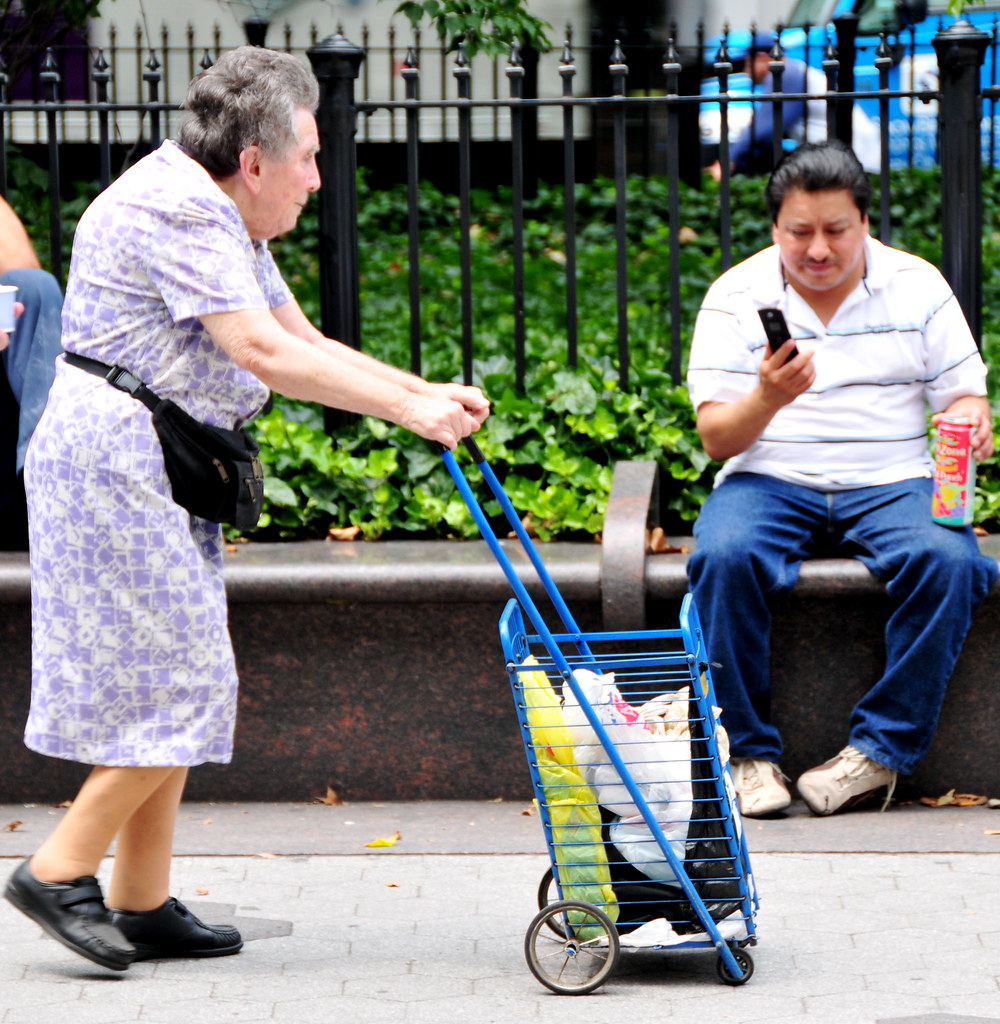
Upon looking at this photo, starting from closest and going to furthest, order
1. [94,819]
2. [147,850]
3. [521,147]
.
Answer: [94,819] → [147,850] → [521,147]

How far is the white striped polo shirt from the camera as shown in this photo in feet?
15.0

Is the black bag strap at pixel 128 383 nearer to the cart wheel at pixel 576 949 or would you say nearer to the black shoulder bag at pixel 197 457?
the black shoulder bag at pixel 197 457

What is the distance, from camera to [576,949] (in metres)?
3.40

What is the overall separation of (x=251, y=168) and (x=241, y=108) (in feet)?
0.37

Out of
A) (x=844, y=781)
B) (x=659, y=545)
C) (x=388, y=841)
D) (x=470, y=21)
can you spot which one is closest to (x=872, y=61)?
(x=470, y=21)

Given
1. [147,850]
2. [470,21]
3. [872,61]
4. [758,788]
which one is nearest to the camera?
[147,850]

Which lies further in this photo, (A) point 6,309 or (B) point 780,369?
(B) point 780,369

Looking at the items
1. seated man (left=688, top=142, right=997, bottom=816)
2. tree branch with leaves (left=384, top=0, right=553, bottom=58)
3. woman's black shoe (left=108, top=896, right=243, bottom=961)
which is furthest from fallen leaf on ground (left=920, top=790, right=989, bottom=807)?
tree branch with leaves (left=384, top=0, right=553, bottom=58)

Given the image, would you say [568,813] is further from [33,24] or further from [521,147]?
[33,24]

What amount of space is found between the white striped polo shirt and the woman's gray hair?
1626 millimetres

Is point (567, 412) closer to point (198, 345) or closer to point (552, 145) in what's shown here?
point (198, 345)

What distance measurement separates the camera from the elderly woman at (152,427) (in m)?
3.20

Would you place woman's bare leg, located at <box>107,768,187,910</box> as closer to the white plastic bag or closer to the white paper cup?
the white plastic bag

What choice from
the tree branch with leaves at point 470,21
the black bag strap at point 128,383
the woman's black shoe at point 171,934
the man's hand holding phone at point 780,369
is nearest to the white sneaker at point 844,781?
the man's hand holding phone at point 780,369
